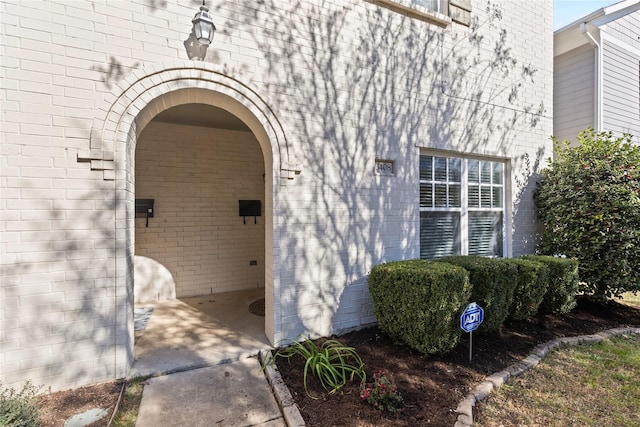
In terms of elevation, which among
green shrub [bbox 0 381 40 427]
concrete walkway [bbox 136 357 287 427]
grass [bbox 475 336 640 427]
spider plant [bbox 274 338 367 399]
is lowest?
grass [bbox 475 336 640 427]

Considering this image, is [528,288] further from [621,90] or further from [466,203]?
[621,90]

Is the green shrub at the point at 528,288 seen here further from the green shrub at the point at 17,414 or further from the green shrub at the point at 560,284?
the green shrub at the point at 17,414

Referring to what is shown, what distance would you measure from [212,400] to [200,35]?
332cm

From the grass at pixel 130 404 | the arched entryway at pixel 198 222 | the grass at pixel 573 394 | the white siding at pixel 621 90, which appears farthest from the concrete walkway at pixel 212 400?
the white siding at pixel 621 90

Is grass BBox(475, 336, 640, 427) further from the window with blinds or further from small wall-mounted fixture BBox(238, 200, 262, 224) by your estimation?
small wall-mounted fixture BBox(238, 200, 262, 224)

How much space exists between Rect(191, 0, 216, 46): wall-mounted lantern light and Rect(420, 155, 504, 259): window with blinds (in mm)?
3215

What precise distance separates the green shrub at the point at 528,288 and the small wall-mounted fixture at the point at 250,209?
13.8 ft

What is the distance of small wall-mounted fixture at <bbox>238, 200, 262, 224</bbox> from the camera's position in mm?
5758

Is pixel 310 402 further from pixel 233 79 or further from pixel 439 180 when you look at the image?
pixel 439 180

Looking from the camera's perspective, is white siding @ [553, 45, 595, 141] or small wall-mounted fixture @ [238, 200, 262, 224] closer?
small wall-mounted fixture @ [238, 200, 262, 224]

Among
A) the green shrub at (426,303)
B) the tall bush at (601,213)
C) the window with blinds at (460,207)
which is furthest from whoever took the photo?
the window with blinds at (460,207)

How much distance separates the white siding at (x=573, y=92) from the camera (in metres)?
6.82

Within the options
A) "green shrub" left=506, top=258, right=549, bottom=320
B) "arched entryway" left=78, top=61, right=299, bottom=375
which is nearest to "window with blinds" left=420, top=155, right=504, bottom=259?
"green shrub" left=506, top=258, right=549, bottom=320

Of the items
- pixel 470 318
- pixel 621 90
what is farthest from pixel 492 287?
pixel 621 90
